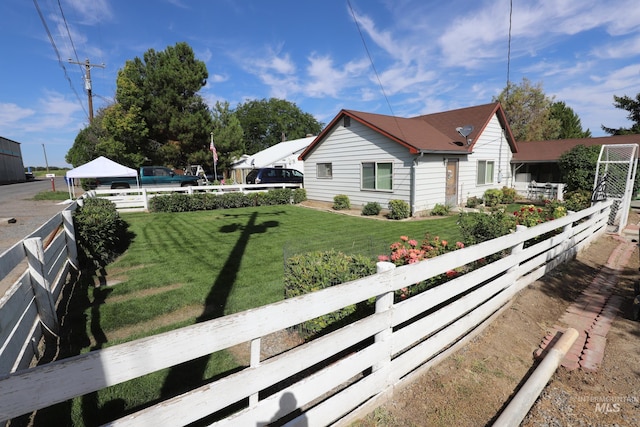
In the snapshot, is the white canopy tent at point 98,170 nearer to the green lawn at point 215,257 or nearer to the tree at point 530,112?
the green lawn at point 215,257

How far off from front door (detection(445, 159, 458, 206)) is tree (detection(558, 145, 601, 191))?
634 cm

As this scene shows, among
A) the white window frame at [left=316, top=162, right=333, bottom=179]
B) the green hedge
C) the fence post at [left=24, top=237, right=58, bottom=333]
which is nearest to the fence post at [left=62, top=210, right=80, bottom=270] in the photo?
the fence post at [left=24, top=237, right=58, bottom=333]

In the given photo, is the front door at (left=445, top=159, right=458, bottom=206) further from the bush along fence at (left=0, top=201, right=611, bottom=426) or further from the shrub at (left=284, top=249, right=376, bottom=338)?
the shrub at (left=284, top=249, right=376, bottom=338)

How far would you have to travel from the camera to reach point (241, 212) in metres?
14.6

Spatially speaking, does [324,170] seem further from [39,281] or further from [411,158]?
[39,281]

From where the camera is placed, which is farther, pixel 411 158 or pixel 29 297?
pixel 411 158

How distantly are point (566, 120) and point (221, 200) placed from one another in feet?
161

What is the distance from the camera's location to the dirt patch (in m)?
2.64

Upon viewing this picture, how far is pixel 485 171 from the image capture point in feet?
57.2

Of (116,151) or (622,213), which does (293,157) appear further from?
(622,213)

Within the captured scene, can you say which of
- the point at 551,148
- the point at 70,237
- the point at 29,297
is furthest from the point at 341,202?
the point at 551,148

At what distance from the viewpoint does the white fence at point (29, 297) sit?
2713 mm

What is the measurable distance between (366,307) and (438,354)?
86 cm

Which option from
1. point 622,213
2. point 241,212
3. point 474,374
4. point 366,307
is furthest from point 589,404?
point 241,212
